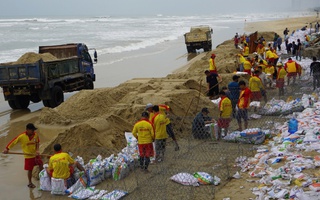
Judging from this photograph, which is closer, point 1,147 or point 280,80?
point 1,147

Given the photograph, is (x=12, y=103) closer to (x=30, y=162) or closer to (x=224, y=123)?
(x=30, y=162)

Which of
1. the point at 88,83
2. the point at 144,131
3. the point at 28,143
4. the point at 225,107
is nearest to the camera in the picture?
the point at 144,131

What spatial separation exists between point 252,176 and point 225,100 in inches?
107

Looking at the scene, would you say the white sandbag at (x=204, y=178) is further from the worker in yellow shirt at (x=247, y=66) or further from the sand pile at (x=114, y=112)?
the worker in yellow shirt at (x=247, y=66)

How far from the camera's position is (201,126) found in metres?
9.63

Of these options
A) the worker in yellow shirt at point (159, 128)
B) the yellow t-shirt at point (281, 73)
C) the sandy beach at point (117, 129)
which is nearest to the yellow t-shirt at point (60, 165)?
the sandy beach at point (117, 129)

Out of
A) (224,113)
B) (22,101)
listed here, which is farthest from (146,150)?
(22,101)

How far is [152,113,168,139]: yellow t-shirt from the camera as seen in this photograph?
8.34m

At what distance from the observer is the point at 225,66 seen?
18.8 meters

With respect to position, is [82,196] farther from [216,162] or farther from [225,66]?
[225,66]

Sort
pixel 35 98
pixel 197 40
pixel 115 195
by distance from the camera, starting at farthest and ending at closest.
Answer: pixel 197 40
pixel 35 98
pixel 115 195

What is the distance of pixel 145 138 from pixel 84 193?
157 cm

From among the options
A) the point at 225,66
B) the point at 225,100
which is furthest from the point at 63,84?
the point at 225,100

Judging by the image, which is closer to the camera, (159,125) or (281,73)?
(159,125)
